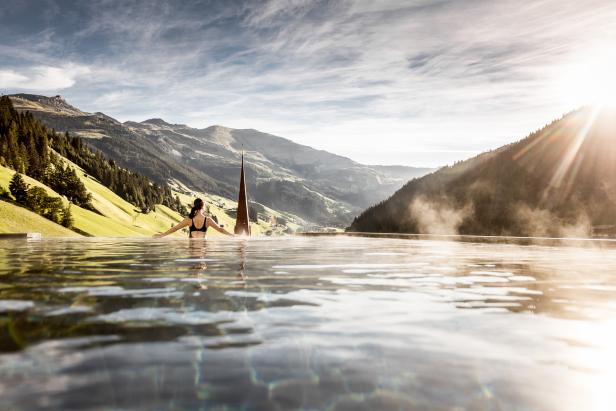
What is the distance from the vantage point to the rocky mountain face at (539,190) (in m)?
113

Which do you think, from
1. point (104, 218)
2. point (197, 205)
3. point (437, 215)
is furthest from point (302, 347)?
point (437, 215)

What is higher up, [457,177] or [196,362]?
[457,177]

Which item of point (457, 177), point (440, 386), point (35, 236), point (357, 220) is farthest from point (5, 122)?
point (440, 386)

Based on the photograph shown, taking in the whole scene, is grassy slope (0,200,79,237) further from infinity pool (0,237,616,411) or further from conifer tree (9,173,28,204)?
infinity pool (0,237,616,411)

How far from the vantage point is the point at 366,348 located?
17.0 feet

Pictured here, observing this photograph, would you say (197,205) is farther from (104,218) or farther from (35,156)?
(35,156)

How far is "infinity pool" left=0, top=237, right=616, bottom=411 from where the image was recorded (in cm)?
370

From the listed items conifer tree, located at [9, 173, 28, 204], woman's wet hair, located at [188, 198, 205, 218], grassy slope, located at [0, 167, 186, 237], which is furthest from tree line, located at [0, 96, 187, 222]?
woman's wet hair, located at [188, 198, 205, 218]

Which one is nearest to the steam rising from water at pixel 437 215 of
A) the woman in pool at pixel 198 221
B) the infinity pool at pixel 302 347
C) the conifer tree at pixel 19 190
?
the conifer tree at pixel 19 190

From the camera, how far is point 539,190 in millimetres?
124375

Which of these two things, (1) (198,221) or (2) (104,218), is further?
(2) (104,218)

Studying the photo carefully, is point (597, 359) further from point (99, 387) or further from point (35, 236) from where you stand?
point (35, 236)

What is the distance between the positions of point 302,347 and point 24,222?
92.6 meters

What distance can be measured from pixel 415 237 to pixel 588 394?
157 ft
